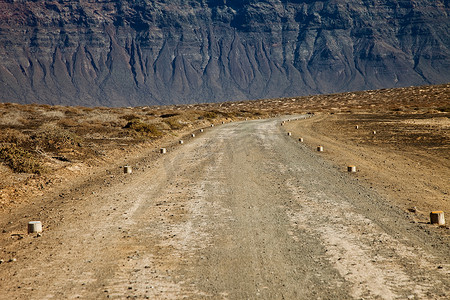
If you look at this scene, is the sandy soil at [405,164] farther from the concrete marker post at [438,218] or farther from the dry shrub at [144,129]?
the dry shrub at [144,129]

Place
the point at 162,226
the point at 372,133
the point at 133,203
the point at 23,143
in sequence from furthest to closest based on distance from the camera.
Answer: the point at 372,133
the point at 23,143
the point at 133,203
the point at 162,226

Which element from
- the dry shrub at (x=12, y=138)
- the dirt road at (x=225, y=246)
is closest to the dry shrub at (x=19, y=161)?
the dirt road at (x=225, y=246)

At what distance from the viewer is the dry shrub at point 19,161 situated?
14773 mm

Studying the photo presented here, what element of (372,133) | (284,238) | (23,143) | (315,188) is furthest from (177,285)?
(372,133)

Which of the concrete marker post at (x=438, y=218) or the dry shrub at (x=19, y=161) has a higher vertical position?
the dry shrub at (x=19, y=161)

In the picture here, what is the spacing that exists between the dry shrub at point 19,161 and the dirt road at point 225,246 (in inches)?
91.6

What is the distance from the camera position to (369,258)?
23.6 feet

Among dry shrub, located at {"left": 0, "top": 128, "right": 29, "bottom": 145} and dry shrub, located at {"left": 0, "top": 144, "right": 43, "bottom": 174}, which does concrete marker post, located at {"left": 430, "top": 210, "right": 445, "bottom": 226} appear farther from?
dry shrub, located at {"left": 0, "top": 128, "right": 29, "bottom": 145}

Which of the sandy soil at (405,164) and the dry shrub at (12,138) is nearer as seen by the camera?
the sandy soil at (405,164)

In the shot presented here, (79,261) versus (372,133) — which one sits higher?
(79,261)

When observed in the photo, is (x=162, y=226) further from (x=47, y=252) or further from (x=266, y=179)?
(x=266, y=179)

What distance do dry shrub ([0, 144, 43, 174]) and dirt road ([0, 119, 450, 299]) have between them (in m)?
2.33

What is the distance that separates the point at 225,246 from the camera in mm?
7895

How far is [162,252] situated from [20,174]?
27.9ft
